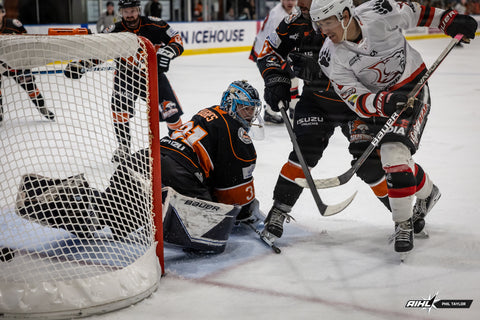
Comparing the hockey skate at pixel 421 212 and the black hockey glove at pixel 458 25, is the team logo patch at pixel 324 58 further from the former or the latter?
the hockey skate at pixel 421 212

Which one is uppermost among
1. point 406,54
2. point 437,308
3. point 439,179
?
point 406,54

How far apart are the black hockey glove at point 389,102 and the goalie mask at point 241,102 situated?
0.49 metres

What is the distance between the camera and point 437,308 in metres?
1.88

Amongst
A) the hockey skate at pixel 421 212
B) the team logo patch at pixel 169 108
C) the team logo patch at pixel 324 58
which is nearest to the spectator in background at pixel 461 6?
the team logo patch at pixel 169 108

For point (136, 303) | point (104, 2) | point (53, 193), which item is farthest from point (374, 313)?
point (104, 2)

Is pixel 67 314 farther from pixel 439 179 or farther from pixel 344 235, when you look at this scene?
pixel 439 179

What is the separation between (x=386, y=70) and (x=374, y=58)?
7 centimetres

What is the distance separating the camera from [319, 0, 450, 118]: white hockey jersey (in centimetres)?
227

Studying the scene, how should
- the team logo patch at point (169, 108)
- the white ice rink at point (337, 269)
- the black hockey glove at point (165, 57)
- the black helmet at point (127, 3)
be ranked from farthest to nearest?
the team logo patch at point (169, 108)
the black helmet at point (127, 3)
the black hockey glove at point (165, 57)
the white ice rink at point (337, 269)

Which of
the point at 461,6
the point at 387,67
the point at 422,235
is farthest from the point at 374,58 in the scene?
the point at 461,6

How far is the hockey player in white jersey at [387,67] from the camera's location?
222 centimetres

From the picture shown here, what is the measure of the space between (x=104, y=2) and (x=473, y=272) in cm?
912

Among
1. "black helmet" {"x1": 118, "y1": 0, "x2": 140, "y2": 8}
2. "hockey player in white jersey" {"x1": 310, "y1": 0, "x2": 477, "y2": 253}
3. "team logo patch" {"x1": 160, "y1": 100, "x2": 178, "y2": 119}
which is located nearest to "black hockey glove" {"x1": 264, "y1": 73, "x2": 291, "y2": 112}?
"hockey player in white jersey" {"x1": 310, "y1": 0, "x2": 477, "y2": 253}

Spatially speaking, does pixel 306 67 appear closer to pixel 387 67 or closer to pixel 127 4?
pixel 387 67
